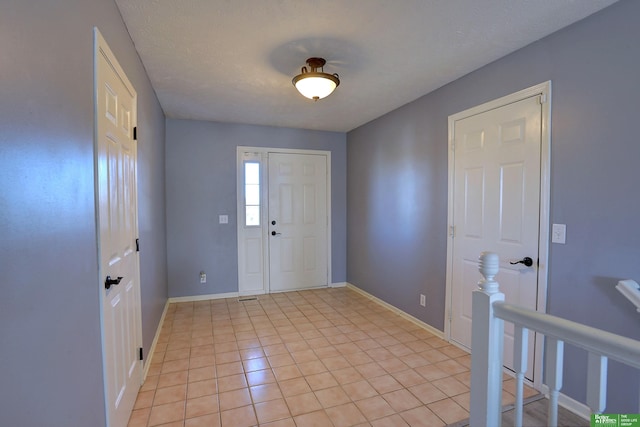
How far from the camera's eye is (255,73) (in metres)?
2.77

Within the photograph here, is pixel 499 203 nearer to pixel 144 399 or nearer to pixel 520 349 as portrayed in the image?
pixel 520 349

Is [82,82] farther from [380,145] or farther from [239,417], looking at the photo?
[380,145]

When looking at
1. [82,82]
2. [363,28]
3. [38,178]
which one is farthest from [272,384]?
A: [363,28]

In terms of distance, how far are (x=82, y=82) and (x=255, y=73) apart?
1.72 m

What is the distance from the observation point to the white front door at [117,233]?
1486mm

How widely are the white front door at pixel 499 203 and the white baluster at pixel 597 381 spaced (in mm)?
1542


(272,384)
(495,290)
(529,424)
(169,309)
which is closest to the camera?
(495,290)

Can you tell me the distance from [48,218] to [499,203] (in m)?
2.78

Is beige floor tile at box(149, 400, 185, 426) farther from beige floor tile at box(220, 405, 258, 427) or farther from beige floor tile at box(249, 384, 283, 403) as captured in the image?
beige floor tile at box(249, 384, 283, 403)

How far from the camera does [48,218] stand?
0.95 m

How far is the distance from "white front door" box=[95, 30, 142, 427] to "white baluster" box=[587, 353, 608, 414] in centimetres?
191

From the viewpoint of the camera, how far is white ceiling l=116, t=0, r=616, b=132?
1.84 meters

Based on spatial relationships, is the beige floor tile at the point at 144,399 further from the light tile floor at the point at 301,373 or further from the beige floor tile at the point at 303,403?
the beige floor tile at the point at 303,403

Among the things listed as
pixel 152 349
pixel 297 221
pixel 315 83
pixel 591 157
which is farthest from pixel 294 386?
pixel 297 221
